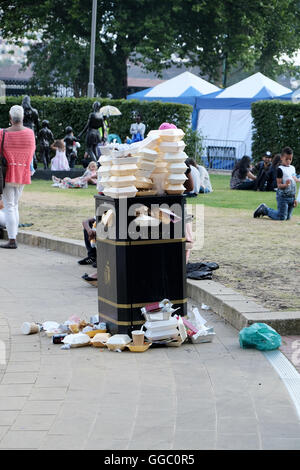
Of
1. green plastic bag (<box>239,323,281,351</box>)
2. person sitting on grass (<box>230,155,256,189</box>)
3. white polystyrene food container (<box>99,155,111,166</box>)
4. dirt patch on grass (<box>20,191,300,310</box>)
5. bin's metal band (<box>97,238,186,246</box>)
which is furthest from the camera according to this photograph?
person sitting on grass (<box>230,155,256,189</box>)

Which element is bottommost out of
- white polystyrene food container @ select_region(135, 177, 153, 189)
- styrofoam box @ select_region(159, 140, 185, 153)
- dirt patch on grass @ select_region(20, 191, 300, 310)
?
dirt patch on grass @ select_region(20, 191, 300, 310)

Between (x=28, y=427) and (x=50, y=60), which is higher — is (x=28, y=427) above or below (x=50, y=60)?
below

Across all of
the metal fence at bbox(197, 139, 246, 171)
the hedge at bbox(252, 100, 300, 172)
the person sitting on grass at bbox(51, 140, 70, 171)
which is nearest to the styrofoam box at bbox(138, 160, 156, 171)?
the person sitting on grass at bbox(51, 140, 70, 171)

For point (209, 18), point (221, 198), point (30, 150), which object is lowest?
point (221, 198)

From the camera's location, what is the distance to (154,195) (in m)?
7.29

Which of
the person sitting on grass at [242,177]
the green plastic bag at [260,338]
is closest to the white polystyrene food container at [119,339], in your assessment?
the green plastic bag at [260,338]

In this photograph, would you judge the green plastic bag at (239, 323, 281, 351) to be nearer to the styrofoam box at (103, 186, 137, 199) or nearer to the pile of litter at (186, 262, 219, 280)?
the styrofoam box at (103, 186, 137, 199)

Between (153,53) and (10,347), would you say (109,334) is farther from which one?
(153,53)

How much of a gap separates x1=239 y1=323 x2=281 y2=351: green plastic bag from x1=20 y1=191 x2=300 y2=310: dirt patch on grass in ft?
2.99

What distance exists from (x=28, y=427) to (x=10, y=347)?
205 centimetres

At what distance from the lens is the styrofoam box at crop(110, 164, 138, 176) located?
7.04 m

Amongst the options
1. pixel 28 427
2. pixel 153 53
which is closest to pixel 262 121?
pixel 153 53

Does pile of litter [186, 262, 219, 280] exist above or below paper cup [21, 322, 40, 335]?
above
